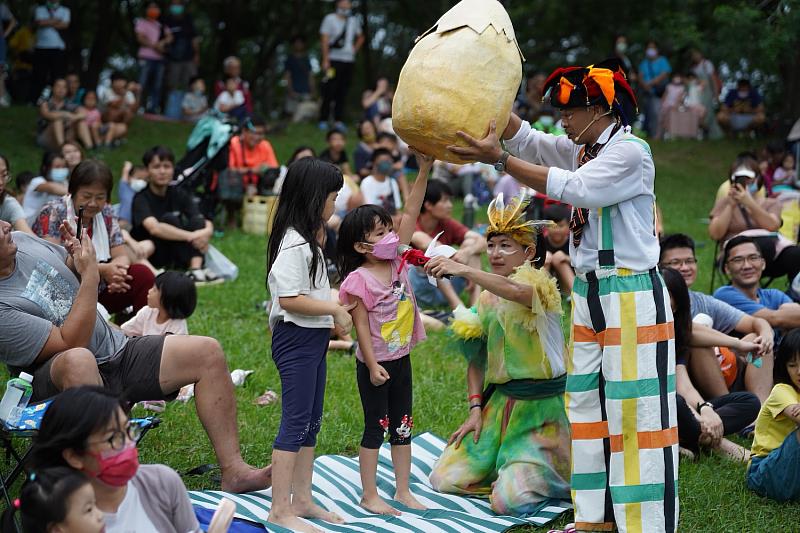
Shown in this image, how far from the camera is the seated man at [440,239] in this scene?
27.3 ft

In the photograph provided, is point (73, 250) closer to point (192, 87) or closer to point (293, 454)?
point (293, 454)

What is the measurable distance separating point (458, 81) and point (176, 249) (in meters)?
5.89

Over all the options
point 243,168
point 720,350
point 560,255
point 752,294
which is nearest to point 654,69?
point 243,168

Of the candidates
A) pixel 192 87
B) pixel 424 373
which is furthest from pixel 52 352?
pixel 192 87

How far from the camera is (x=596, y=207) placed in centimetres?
393

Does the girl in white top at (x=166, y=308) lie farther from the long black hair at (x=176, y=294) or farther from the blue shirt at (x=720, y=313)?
the blue shirt at (x=720, y=313)

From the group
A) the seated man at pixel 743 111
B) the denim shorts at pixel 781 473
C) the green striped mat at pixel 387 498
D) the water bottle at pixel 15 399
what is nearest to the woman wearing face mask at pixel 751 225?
the denim shorts at pixel 781 473

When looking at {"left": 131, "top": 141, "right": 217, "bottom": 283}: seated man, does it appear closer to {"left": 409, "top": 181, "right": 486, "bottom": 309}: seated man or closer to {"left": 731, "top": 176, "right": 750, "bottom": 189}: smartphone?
{"left": 409, "top": 181, "right": 486, "bottom": 309}: seated man

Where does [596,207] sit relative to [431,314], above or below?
above

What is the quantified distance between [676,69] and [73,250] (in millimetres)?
20694

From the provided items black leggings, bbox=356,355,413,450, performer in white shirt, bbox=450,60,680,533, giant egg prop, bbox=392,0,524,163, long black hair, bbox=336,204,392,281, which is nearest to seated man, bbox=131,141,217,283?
long black hair, bbox=336,204,392,281

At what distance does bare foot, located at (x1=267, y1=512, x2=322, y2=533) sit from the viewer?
4.25m

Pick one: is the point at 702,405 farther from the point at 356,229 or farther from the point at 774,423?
the point at 356,229

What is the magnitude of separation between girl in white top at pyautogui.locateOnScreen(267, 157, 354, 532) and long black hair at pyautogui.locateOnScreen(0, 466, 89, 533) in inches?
53.6
